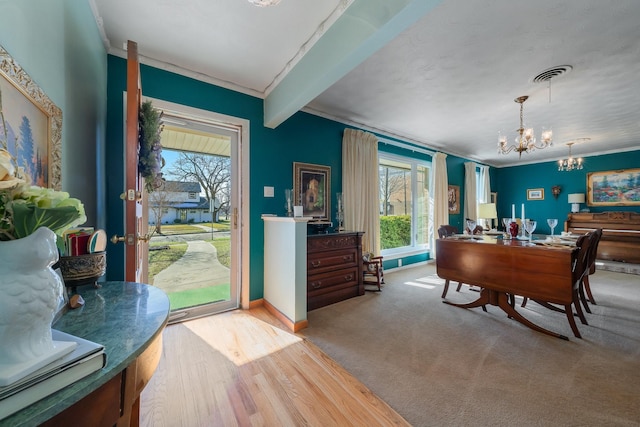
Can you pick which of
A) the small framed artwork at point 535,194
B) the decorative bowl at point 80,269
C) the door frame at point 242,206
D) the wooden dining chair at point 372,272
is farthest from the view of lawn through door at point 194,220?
the small framed artwork at point 535,194

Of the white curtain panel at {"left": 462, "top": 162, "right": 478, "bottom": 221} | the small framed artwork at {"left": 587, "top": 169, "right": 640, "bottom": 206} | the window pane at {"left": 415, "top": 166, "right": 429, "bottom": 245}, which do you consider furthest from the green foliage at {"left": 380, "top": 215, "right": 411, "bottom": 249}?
the small framed artwork at {"left": 587, "top": 169, "right": 640, "bottom": 206}

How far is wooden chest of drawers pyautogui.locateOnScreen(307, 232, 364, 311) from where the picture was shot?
2711 mm

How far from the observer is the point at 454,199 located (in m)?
5.52

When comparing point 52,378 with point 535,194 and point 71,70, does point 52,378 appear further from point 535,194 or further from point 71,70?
point 535,194

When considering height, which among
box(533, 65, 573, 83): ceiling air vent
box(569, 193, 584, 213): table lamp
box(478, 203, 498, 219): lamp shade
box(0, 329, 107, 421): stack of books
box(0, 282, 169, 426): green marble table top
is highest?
box(533, 65, 573, 83): ceiling air vent

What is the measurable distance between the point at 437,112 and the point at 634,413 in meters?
3.25

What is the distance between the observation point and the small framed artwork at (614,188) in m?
5.17

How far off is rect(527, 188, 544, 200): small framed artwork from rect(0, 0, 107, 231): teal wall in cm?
884

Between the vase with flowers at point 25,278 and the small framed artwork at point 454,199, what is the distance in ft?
19.9

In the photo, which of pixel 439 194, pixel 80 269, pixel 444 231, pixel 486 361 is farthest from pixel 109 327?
pixel 439 194

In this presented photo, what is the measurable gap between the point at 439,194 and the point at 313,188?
3.15m

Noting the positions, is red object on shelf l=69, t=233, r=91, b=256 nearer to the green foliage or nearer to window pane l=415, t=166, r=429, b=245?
the green foliage

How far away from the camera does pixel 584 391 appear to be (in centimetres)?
147

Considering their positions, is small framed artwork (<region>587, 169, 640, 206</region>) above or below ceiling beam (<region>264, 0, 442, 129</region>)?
below
